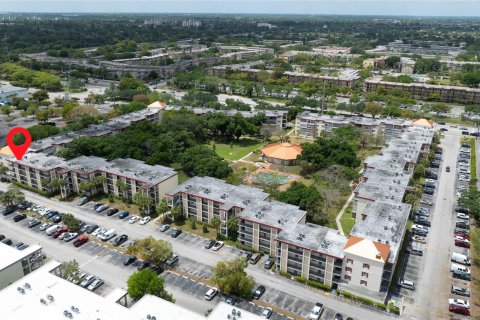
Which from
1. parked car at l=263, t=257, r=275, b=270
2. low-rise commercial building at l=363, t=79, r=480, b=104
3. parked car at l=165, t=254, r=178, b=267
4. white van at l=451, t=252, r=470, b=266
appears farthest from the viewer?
low-rise commercial building at l=363, t=79, r=480, b=104

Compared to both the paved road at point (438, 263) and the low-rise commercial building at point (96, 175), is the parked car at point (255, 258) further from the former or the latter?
the low-rise commercial building at point (96, 175)

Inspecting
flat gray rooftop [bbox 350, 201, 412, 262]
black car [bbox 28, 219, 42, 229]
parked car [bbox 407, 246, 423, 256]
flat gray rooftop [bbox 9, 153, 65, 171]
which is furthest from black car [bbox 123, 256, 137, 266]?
parked car [bbox 407, 246, 423, 256]

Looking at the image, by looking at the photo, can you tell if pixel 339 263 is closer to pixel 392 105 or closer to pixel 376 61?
pixel 392 105

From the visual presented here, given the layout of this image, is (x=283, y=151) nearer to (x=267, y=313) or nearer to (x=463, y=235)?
(x=463, y=235)

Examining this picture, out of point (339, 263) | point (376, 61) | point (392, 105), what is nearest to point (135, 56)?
point (376, 61)

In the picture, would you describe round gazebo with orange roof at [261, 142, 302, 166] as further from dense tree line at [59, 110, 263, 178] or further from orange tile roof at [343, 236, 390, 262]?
orange tile roof at [343, 236, 390, 262]

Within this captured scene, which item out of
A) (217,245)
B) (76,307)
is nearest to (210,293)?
(217,245)

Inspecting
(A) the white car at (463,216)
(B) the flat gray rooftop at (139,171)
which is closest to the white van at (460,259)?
(A) the white car at (463,216)
